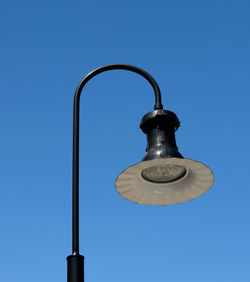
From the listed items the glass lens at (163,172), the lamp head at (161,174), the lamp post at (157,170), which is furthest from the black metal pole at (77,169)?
the glass lens at (163,172)

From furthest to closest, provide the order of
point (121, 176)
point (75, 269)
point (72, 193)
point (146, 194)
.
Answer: point (146, 194) < point (121, 176) < point (72, 193) < point (75, 269)

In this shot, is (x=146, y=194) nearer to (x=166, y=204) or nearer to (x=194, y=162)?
(x=166, y=204)

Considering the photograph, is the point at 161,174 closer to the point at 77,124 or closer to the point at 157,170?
the point at 157,170

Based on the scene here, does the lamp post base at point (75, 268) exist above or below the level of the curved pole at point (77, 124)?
below

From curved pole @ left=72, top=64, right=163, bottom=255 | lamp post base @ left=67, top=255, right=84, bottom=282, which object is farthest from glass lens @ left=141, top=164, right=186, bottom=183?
lamp post base @ left=67, top=255, right=84, bottom=282

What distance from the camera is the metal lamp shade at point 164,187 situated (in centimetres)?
446

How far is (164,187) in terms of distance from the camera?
4.78 meters

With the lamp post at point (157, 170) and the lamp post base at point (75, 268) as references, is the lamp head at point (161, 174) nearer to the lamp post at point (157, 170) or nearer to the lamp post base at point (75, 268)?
the lamp post at point (157, 170)

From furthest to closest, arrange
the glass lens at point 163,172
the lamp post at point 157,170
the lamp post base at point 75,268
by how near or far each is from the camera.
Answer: the glass lens at point 163,172 < the lamp post at point 157,170 < the lamp post base at point 75,268

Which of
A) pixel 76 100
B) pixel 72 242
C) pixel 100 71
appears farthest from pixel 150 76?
pixel 72 242

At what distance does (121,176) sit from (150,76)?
1.28 m

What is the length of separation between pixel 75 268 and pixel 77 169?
3.19 feet

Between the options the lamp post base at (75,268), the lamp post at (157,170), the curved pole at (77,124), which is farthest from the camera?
the lamp post at (157,170)

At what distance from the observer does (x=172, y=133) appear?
14.9ft
